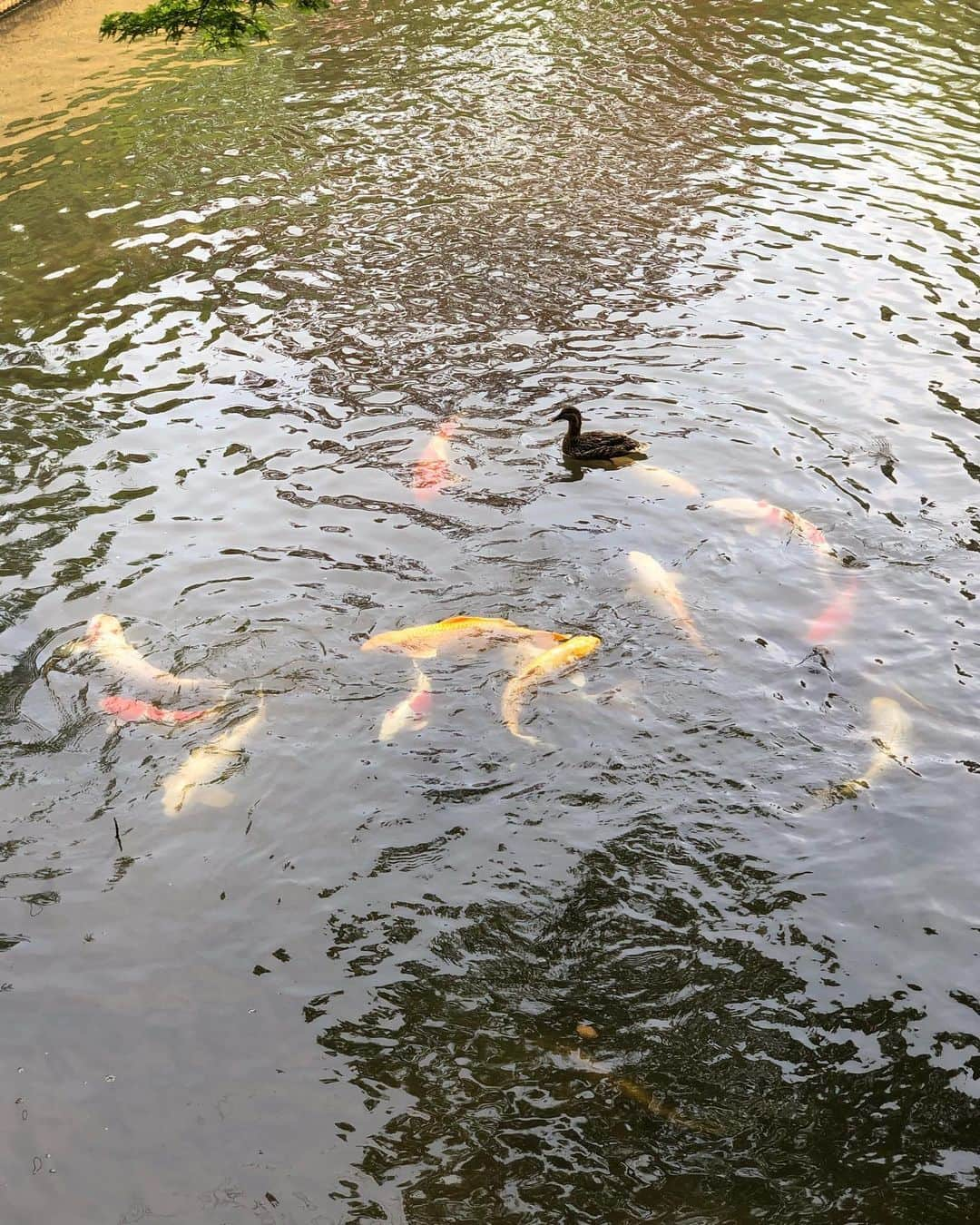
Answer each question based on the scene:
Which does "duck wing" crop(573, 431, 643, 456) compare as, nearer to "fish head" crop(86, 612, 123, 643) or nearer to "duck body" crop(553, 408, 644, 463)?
"duck body" crop(553, 408, 644, 463)

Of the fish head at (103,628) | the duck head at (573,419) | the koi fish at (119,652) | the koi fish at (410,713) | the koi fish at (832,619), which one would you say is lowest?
the koi fish at (832,619)

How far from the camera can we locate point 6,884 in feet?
21.1

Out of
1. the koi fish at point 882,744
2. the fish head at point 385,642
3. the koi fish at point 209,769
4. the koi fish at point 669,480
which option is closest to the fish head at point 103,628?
the koi fish at point 209,769

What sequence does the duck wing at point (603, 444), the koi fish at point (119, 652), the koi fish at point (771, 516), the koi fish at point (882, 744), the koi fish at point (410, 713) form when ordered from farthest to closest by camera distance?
1. the duck wing at point (603, 444)
2. the koi fish at point (771, 516)
3. the koi fish at point (119, 652)
4. the koi fish at point (410, 713)
5. the koi fish at point (882, 744)

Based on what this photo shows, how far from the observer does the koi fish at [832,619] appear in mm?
8109

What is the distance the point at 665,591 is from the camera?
27.8 feet

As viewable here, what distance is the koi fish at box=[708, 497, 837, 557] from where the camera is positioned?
9.09 metres

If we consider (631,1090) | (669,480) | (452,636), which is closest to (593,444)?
(669,480)

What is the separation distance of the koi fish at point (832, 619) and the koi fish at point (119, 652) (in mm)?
4386

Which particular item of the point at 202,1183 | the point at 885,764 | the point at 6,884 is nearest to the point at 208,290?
the point at 6,884

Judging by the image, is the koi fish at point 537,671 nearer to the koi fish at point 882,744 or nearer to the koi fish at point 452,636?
the koi fish at point 452,636

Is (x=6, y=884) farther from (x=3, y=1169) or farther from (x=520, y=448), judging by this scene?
(x=520, y=448)

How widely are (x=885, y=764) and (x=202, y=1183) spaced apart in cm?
468

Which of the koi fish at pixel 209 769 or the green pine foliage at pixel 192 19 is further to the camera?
the green pine foliage at pixel 192 19
